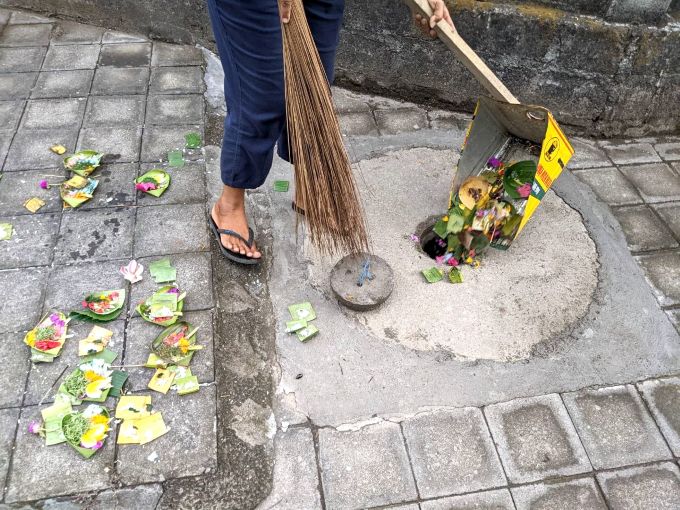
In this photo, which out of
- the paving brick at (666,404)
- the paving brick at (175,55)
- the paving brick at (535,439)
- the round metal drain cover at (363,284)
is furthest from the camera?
the paving brick at (175,55)

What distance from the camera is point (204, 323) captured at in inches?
89.2

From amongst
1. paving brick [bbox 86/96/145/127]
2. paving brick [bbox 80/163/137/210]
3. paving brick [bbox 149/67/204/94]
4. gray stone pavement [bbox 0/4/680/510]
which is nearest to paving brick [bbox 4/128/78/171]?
gray stone pavement [bbox 0/4/680/510]

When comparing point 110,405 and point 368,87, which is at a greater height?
point 368,87

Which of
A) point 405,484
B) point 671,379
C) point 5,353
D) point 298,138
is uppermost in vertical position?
point 298,138

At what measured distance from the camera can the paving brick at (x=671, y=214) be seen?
283 cm

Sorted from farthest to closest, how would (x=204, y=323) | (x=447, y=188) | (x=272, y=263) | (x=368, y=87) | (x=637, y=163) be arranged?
(x=368, y=87)
(x=637, y=163)
(x=447, y=188)
(x=272, y=263)
(x=204, y=323)

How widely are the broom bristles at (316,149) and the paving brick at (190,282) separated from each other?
51cm

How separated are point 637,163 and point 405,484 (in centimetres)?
243

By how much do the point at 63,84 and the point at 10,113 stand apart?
392 mm

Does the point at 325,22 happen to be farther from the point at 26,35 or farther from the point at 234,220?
the point at 26,35

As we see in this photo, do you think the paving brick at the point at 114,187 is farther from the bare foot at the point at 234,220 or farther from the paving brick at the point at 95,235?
the bare foot at the point at 234,220

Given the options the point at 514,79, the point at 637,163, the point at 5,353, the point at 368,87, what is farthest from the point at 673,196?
the point at 5,353

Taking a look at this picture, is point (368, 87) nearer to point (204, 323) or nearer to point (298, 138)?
point (298, 138)

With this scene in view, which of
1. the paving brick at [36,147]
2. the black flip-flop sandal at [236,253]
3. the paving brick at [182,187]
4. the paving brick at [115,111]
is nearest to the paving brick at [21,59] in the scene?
the paving brick at [115,111]
